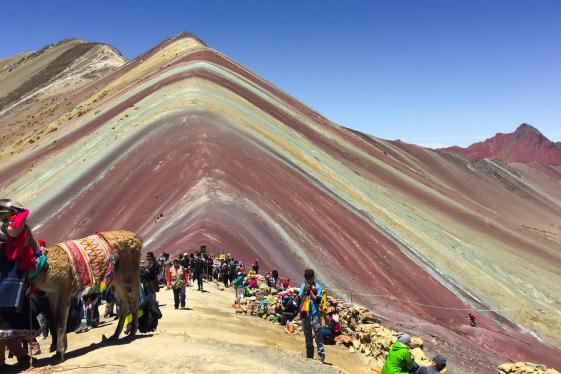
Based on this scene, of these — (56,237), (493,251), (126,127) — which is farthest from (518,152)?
(56,237)

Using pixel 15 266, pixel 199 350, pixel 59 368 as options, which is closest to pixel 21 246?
pixel 15 266

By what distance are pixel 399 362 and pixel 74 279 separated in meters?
5.30

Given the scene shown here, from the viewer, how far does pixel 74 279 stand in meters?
8.49

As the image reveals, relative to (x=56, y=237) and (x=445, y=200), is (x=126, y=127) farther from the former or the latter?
(x=445, y=200)

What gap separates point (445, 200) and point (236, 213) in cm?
4099

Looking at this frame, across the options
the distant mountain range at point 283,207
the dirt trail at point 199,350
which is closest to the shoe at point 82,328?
the dirt trail at point 199,350

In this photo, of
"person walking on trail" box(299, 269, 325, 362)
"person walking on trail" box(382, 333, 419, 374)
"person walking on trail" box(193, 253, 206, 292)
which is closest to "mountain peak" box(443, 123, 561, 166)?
"person walking on trail" box(193, 253, 206, 292)

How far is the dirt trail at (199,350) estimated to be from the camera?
7815mm

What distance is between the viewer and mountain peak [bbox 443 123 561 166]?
159m

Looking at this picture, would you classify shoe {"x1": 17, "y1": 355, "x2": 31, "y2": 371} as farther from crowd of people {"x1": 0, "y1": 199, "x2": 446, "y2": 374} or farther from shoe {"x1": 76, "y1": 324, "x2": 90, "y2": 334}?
shoe {"x1": 76, "y1": 324, "x2": 90, "y2": 334}

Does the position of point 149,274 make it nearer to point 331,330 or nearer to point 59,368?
point 59,368

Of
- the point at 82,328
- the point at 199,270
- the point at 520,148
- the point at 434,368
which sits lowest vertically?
the point at 434,368

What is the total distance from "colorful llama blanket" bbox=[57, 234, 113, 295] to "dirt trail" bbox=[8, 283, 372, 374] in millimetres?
1086

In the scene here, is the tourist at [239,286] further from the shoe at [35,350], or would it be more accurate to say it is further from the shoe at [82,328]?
the shoe at [35,350]
